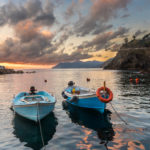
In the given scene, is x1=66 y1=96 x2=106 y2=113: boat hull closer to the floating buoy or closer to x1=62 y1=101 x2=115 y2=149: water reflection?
x1=62 y1=101 x2=115 y2=149: water reflection

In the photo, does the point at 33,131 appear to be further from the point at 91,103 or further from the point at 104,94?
the point at 104,94

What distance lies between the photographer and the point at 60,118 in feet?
51.2

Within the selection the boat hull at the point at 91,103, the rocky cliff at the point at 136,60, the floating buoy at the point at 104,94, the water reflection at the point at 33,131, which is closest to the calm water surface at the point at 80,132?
the water reflection at the point at 33,131

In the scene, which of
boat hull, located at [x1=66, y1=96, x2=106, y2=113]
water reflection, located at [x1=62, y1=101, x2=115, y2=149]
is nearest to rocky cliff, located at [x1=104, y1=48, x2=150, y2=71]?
boat hull, located at [x1=66, y1=96, x2=106, y2=113]

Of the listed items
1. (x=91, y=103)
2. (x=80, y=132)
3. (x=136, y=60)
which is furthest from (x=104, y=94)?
(x=136, y=60)

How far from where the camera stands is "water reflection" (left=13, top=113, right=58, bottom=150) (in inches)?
408

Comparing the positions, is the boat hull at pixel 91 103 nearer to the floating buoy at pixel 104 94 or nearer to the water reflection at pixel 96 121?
A: the water reflection at pixel 96 121

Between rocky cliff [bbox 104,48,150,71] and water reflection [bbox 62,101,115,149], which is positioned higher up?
rocky cliff [bbox 104,48,150,71]

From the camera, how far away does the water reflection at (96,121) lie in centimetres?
1095

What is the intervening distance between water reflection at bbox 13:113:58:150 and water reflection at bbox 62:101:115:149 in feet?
Answer: 8.30

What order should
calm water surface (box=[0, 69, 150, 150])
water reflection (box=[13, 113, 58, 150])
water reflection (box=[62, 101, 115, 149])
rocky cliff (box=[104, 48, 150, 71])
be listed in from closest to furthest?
calm water surface (box=[0, 69, 150, 150]), water reflection (box=[13, 113, 58, 150]), water reflection (box=[62, 101, 115, 149]), rocky cliff (box=[104, 48, 150, 71])

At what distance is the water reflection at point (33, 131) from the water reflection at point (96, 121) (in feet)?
8.30

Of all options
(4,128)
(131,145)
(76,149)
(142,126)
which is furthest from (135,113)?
(4,128)

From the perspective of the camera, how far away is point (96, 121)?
46.4 feet
